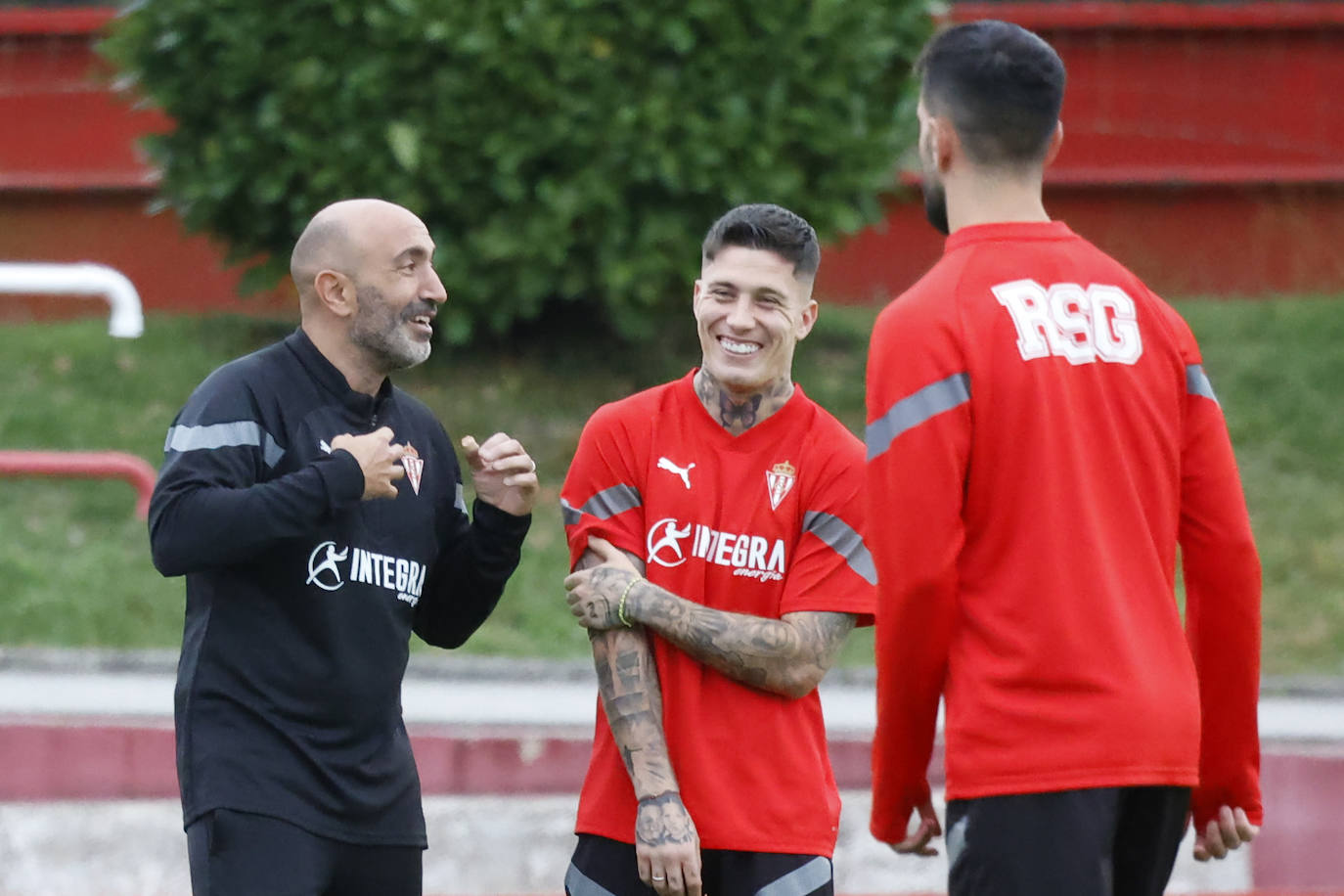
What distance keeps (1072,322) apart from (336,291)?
5.57 ft

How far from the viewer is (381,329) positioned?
4.10m

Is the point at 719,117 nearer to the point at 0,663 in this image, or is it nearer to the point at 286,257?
the point at 286,257

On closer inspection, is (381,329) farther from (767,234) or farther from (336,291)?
(767,234)

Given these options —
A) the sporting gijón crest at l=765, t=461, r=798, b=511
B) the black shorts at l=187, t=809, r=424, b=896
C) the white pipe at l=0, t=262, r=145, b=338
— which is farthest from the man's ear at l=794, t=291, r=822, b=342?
the white pipe at l=0, t=262, r=145, b=338

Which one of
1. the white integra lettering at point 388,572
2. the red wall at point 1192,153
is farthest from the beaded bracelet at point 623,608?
the red wall at point 1192,153

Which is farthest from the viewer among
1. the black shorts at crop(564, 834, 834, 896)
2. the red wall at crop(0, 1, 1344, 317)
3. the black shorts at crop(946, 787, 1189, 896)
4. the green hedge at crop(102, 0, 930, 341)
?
the red wall at crop(0, 1, 1344, 317)

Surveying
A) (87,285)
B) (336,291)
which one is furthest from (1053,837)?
(87,285)

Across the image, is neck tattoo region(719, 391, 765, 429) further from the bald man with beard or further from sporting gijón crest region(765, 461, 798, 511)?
the bald man with beard

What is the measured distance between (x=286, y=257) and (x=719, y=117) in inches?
100

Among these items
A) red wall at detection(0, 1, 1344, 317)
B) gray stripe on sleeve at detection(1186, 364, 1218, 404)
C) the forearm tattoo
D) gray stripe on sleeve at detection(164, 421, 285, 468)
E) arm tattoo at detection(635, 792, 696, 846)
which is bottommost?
arm tattoo at detection(635, 792, 696, 846)

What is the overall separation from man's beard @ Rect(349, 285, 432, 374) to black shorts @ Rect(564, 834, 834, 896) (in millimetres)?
1144

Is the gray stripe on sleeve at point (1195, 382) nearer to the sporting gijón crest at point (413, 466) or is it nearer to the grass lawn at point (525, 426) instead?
the sporting gijón crest at point (413, 466)

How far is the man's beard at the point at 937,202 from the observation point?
337cm

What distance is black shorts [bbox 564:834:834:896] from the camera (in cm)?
385
